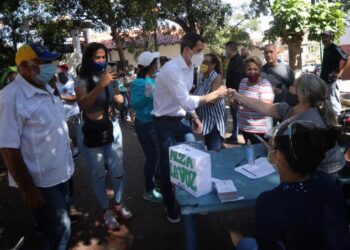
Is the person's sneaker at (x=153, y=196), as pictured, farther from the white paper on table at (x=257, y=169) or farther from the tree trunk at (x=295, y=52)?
the tree trunk at (x=295, y=52)

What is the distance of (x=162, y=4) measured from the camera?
1132 cm

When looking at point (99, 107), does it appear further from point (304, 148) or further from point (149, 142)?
point (304, 148)

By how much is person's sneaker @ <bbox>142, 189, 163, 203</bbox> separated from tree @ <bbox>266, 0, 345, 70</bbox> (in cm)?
314

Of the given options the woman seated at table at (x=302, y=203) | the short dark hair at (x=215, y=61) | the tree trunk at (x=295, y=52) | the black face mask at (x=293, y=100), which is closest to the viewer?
Result: the woman seated at table at (x=302, y=203)

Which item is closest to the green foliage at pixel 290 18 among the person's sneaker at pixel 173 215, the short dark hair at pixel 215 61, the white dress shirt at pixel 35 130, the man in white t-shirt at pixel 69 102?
the short dark hair at pixel 215 61

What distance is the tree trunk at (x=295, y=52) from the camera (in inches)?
226

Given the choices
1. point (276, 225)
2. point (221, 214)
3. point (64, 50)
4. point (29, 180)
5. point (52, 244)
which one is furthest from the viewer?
point (64, 50)

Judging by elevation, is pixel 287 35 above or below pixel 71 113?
above

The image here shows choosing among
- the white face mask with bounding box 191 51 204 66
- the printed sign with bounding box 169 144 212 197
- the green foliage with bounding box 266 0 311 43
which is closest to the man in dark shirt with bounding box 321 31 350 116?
the green foliage with bounding box 266 0 311 43

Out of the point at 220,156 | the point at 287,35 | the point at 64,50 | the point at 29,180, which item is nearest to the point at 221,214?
the point at 220,156

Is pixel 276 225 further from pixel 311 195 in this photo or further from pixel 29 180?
pixel 29 180

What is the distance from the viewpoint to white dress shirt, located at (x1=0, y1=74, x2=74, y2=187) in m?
2.16

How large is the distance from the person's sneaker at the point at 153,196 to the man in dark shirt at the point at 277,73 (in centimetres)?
211

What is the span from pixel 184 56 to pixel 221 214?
1731 millimetres
